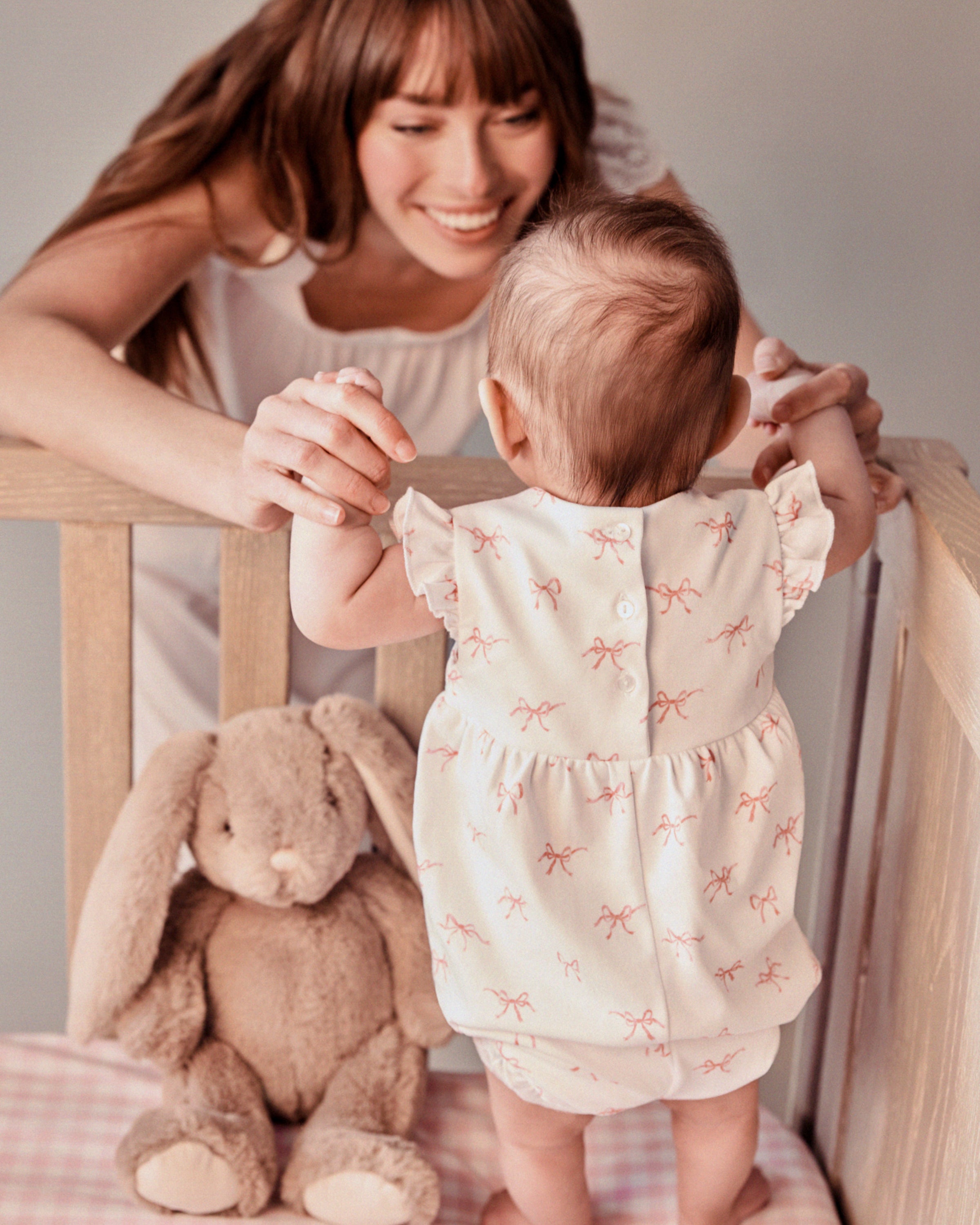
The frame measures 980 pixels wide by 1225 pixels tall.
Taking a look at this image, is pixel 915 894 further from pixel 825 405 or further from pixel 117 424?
pixel 117 424

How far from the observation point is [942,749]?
0.80 metres

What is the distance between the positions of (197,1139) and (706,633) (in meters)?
0.54

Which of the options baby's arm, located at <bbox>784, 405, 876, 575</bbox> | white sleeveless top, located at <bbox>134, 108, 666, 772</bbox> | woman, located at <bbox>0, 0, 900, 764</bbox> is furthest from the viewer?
white sleeveless top, located at <bbox>134, 108, 666, 772</bbox>

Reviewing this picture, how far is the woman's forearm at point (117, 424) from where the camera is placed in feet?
2.80

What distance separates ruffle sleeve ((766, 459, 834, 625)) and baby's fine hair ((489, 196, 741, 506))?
0.23 ft

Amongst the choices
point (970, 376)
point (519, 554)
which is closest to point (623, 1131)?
point (519, 554)

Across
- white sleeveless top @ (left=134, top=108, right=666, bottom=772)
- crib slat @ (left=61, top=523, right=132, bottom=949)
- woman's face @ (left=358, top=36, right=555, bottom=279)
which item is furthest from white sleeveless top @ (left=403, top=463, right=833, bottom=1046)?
white sleeveless top @ (left=134, top=108, right=666, bottom=772)

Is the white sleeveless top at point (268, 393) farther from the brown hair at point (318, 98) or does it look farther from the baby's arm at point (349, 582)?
the baby's arm at point (349, 582)

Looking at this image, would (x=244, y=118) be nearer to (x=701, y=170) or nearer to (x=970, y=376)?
(x=701, y=170)

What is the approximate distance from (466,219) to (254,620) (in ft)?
1.68

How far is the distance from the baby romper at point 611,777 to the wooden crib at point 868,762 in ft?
0.32

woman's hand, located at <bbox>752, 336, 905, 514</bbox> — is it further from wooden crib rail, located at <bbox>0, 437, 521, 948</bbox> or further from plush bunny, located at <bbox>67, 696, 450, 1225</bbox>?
plush bunny, located at <bbox>67, 696, 450, 1225</bbox>

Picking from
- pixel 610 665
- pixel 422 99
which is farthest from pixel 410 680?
pixel 422 99

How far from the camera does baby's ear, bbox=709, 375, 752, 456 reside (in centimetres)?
72
